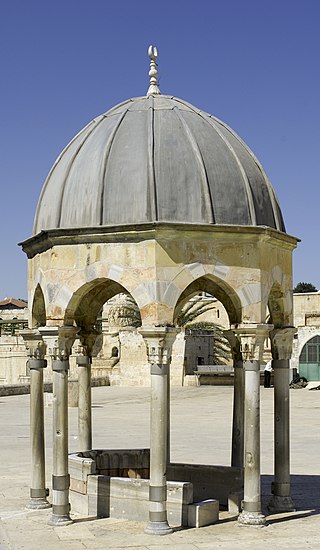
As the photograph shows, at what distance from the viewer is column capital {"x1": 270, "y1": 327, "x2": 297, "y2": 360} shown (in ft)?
36.6

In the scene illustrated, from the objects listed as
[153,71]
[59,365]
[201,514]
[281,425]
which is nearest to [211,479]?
[281,425]

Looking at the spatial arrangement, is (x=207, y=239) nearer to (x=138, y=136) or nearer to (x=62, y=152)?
(x=138, y=136)

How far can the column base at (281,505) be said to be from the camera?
10.9 metres

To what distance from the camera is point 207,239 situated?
9.91 meters

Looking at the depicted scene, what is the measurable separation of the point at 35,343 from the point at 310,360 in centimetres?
3319

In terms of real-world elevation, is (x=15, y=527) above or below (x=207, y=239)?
below

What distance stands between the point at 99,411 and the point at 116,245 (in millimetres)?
19634

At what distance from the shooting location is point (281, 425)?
11133 millimetres

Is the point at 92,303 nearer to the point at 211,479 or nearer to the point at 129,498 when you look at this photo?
the point at 211,479

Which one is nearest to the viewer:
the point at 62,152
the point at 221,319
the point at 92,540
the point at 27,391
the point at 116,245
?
the point at 92,540

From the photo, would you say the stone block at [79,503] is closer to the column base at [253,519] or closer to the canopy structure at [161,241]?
the canopy structure at [161,241]

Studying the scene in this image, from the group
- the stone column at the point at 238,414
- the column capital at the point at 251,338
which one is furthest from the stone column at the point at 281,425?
the column capital at the point at 251,338

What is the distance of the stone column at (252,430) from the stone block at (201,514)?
33 centimetres

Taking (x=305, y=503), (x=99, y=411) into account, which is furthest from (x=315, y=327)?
(x=305, y=503)
